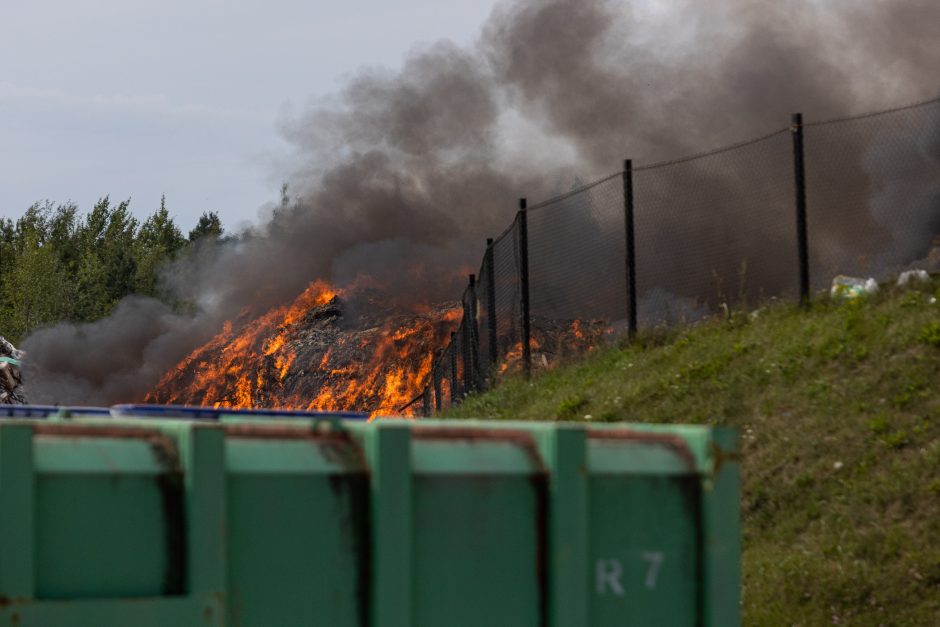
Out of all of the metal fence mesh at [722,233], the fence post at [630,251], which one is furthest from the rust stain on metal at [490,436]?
the metal fence mesh at [722,233]

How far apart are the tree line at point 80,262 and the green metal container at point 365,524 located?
58874 millimetres

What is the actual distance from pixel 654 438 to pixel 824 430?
6516 millimetres

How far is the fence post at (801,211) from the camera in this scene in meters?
12.6

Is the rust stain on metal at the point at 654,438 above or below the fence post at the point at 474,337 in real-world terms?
below

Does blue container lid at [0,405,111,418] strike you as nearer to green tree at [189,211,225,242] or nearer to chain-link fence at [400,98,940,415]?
chain-link fence at [400,98,940,415]

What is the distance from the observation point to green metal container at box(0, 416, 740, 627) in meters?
3.22

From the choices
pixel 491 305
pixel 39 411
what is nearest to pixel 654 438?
pixel 39 411

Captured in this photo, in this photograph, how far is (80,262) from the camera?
70.1 m

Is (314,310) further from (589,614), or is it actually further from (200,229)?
(200,229)

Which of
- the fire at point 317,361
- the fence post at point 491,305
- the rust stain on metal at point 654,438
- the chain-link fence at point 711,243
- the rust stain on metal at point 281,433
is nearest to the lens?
the rust stain on metal at point 281,433

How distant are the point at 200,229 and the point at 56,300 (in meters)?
14.8

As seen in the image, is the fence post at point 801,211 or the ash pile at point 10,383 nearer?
the fence post at point 801,211

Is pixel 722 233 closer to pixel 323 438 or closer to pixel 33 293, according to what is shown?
pixel 323 438

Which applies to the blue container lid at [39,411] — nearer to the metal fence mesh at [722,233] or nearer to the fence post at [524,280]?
the fence post at [524,280]
